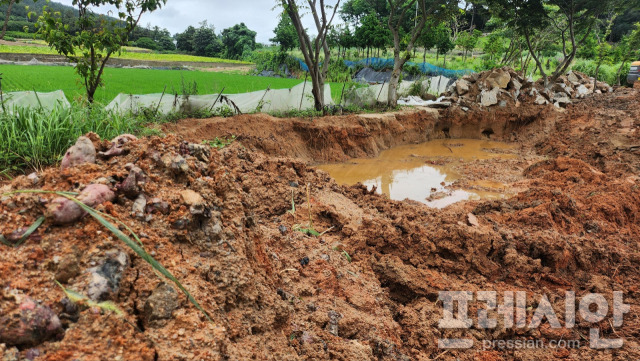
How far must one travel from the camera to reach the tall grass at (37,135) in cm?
313

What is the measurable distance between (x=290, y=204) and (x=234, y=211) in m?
2.07

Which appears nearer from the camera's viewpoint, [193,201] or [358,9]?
[193,201]

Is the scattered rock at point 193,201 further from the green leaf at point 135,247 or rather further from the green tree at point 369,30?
the green tree at point 369,30

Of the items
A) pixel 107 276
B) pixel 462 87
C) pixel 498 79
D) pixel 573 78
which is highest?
pixel 573 78

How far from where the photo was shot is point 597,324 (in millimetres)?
2549

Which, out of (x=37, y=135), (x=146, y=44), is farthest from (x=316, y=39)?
(x=146, y=44)

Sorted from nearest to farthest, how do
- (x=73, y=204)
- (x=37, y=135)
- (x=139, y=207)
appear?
(x=73, y=204) < (x=139, y=207) < (x=37, y=135)

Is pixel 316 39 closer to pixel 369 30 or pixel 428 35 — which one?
pixel 428 35

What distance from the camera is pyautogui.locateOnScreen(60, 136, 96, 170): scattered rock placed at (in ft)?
5.47

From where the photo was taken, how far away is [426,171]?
8.10 meters

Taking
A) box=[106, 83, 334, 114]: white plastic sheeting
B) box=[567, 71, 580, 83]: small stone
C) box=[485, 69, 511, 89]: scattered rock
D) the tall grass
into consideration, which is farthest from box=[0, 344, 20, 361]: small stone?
box=[567, 71, 580, 83]: small stone

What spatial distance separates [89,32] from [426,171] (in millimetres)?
6915

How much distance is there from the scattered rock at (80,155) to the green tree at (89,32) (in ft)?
14.4

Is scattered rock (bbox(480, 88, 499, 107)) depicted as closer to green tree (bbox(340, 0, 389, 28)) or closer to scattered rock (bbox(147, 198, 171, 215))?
scattered rock (bbox(147, 198, 171, 215))
